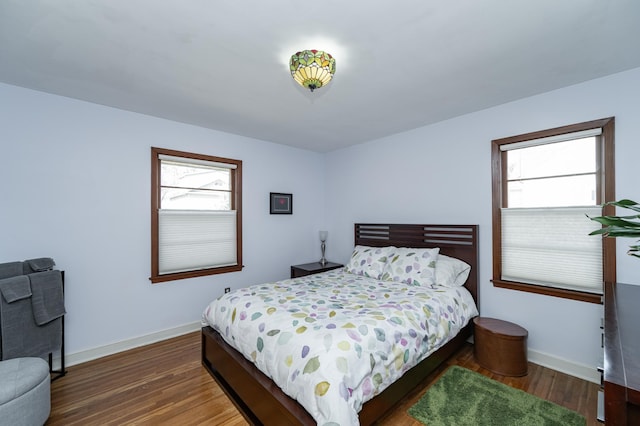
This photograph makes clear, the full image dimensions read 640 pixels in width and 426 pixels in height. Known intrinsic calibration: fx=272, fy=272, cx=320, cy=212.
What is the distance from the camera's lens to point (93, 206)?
→ 9.15 ft

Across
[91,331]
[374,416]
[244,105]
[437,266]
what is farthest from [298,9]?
[91,331]

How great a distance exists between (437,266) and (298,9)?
8.88 ft

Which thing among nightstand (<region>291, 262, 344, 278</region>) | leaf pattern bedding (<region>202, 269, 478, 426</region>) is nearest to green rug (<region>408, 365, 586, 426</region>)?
leaf pattern bedding (<region>202, 269, 478, 426</region>)

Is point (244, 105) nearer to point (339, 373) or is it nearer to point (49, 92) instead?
point (49, 92)

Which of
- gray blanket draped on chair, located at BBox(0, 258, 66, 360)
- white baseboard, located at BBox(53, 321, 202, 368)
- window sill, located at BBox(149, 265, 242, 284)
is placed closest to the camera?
gray blanket draped on chair, located at BBox(0, 258, 66, 360)

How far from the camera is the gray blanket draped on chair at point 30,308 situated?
198 centimetres

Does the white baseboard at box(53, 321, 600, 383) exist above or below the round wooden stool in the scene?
below

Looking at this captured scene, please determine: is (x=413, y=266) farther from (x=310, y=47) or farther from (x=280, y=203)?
(x=310, y=47)

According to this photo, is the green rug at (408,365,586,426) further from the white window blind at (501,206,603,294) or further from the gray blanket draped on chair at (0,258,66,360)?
the gray blanket draped on chair at (0,258,66,360)

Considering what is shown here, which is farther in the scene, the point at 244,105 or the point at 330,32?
the point at 244,105

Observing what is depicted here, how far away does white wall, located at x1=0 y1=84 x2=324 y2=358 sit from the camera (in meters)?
2.44

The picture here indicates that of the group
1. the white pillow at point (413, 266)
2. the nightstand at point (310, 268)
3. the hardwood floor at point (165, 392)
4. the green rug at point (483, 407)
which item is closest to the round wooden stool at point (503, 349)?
the hardwood floor at point (165, 392)

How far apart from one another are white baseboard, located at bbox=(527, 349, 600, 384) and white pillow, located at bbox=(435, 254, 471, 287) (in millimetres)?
867

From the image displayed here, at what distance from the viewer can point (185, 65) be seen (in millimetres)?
2092
